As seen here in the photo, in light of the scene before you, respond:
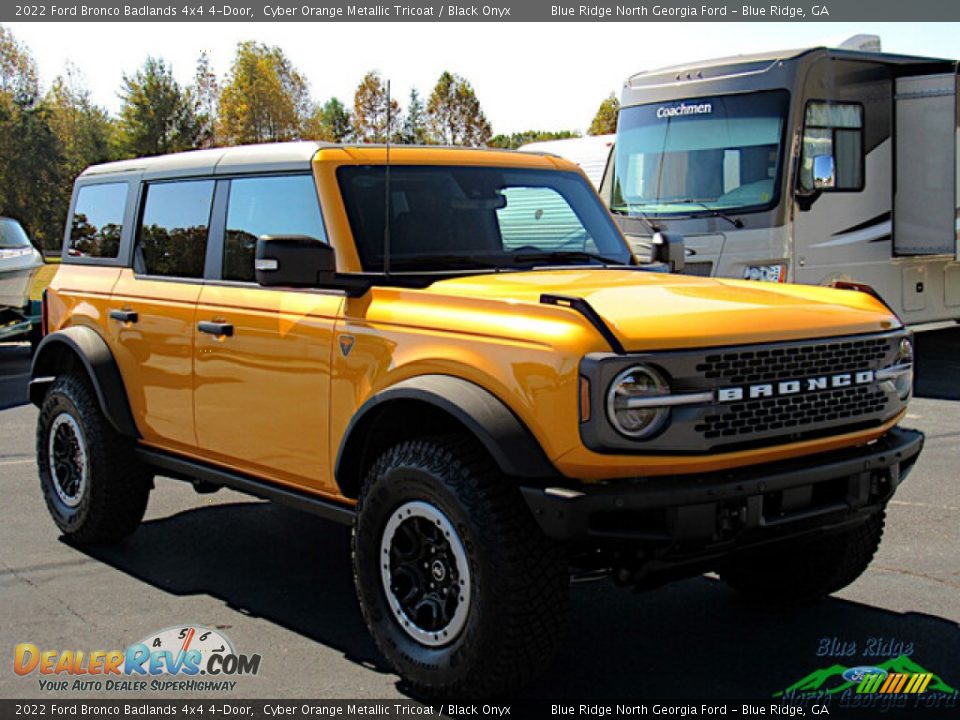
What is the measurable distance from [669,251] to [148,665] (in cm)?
310

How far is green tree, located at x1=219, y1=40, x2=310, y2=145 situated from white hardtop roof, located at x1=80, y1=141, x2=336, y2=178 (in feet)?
130

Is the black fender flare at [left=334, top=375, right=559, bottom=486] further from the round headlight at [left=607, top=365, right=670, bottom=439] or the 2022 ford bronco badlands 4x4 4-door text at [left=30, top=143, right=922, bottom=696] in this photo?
the round headlight at [left=607, top=365, right=670, bottom=439]

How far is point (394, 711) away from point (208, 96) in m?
57.3

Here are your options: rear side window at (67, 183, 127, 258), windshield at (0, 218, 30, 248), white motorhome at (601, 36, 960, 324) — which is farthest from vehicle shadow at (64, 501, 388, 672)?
windshield at (0, 218, 30, 248)

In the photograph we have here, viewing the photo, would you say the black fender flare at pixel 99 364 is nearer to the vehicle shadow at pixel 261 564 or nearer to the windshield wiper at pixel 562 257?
the vehicle shadow at pixel 261 564

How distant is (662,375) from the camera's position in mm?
3861

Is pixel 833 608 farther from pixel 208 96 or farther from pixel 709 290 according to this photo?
pixel 208 96

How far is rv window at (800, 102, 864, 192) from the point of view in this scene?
12.1 metres

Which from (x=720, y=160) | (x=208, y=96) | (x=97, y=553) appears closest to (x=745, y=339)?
(x=97, y=553)

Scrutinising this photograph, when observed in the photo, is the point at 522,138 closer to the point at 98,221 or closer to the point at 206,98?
the point at 206,98

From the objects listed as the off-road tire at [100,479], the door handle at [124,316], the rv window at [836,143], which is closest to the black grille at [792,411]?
the door handle at [124,316]

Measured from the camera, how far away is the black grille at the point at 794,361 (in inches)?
156

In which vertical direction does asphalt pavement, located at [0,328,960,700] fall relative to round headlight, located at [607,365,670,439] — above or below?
below

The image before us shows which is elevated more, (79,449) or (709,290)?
(709,290)
